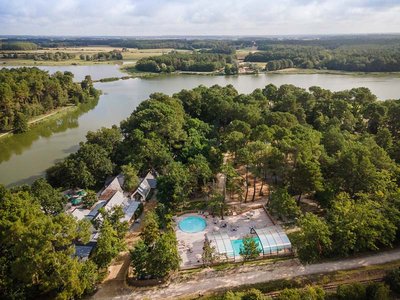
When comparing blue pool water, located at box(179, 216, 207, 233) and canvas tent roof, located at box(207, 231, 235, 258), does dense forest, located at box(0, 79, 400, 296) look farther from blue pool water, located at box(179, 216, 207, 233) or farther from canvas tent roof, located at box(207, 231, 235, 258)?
canvas tent roof, located at box(207, 231, 235, 258)

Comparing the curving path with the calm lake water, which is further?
the calm lake water

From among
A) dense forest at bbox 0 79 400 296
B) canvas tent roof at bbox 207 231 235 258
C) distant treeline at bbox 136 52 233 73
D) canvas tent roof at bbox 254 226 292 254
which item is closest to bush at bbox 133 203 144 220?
dense forest at bbox 0 79 400 296

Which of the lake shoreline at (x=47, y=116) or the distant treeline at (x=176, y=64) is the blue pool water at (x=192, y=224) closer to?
the lake shoreline at (x=47, y=116)

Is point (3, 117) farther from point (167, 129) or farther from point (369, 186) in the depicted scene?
point (369, 186)

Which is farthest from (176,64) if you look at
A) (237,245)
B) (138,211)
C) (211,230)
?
(237,245)

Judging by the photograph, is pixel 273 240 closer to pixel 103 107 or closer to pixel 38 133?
pixel 38 133

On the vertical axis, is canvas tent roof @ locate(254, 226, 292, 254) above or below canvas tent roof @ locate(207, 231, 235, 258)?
above
